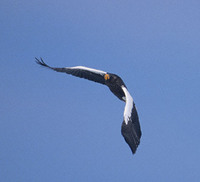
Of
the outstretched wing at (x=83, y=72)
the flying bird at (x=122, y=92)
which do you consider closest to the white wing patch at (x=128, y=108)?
the flying bird at (x=122, y=92)

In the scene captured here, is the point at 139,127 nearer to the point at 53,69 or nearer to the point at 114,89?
the point at 114,89

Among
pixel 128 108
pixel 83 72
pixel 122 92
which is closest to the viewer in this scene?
pixel 128 108

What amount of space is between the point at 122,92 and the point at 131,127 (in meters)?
5.06

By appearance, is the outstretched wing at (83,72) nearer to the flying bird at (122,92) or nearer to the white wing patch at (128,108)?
the flying bird at (122,92)

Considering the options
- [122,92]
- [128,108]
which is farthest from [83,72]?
[128,108]

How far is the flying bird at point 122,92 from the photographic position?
67.2 feet

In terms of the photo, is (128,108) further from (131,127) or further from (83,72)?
(83,72)

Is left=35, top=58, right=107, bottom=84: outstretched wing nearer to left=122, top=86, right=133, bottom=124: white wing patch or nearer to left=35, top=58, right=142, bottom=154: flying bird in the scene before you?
left=35, top=58, right=142, bottom=154: flying bird

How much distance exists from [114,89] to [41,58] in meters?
6.43

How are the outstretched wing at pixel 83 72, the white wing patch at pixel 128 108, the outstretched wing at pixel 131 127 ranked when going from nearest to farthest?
1. the outstretched wing at pixel 131 127
2. the white wing patch at pixel 128 108
3. the outstretched wing at pixel 83 72

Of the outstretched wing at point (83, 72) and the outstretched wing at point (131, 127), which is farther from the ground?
the outstretched wing at point (83, 72)

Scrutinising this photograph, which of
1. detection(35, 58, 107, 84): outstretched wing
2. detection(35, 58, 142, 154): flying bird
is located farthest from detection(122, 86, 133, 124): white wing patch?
detection(35, 58, 107, 84): outstretched wing

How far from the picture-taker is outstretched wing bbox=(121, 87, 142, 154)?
20203 mm

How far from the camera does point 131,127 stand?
824 inches
